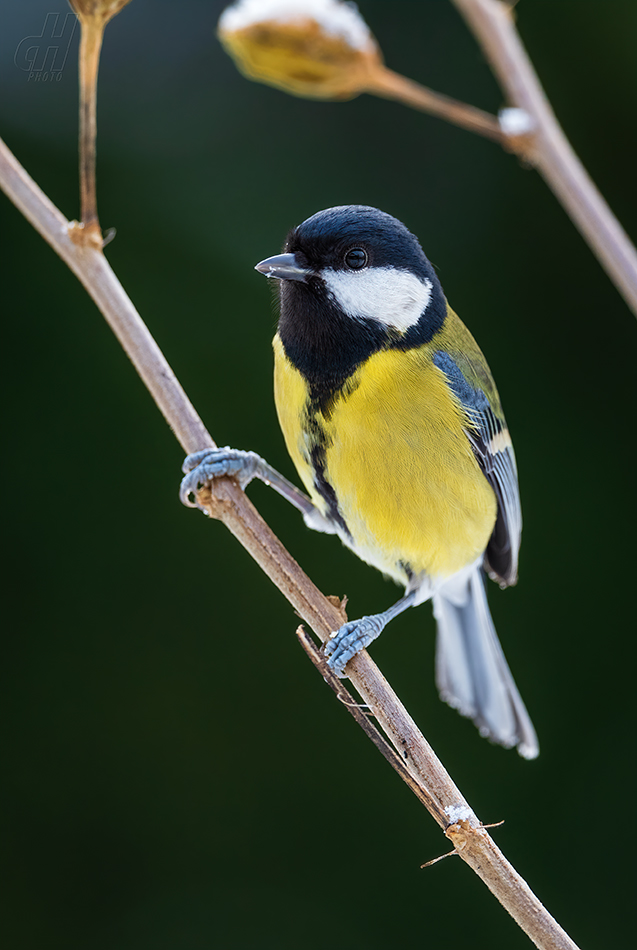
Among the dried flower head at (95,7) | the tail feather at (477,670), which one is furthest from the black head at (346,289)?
the tail feather at (477,670)

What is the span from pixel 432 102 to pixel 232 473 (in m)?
0.45

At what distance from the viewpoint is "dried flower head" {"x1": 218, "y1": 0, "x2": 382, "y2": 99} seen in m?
0.80

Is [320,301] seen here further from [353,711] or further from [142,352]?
[353,711]

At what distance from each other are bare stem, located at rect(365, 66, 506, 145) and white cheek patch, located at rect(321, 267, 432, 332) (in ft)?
0.62

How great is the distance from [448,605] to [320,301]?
2.19 feet

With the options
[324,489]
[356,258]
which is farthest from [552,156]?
[324,489]

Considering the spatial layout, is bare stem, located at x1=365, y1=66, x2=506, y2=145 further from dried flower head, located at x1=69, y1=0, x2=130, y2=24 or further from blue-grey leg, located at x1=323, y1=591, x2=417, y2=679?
blue-grey leg, located at x1=323, y1=591, x2=417, y2=679

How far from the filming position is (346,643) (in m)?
0.90

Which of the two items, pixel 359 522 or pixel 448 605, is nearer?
pixel 359 522

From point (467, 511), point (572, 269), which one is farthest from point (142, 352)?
point (572, 269)

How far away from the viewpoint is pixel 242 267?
203 centimetres

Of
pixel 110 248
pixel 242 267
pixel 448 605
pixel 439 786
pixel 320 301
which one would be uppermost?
pixel 110 248

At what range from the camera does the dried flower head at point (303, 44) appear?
80 cm

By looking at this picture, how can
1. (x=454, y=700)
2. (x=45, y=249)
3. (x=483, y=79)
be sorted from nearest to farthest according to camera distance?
(x=454, y=700) < (x=45, y=249) < (x=483, y=79)
